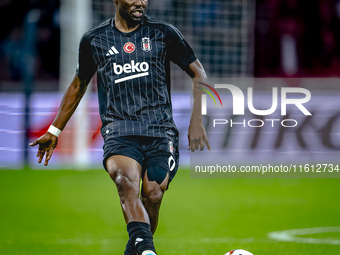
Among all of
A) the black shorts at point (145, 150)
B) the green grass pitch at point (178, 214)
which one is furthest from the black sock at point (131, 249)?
the green grass pitch at point (178, 214)

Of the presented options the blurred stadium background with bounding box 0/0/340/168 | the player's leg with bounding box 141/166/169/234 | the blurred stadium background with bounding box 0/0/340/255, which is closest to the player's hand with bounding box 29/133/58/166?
the player's leg with bounding box 141/166/169/234

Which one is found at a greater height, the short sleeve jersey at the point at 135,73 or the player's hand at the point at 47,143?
the short sleeve jersey at the point at 135,73

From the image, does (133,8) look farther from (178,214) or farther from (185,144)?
(185,144)

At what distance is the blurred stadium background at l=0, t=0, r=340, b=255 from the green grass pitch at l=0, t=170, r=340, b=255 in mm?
14

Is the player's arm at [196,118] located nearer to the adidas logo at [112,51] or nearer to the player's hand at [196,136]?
the player's hand at [196,136]

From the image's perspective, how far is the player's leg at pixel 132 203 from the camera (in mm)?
2922

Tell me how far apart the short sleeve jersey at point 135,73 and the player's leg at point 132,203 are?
0.23 meters

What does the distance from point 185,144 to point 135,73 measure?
6062mm

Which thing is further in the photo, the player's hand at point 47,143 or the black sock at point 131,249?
the player's hand at point 47,143

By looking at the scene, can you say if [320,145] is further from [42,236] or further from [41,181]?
[42,236]

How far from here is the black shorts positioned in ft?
10.5

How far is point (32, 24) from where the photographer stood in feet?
29.9

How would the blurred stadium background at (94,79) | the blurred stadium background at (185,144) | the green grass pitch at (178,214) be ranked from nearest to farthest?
the green grass pitch at (178,214) < the blurred stadium background at (185,144) < the blurred stadium background at (94,79)

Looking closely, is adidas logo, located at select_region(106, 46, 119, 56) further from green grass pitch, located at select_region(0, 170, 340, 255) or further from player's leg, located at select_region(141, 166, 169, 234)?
green grass pitch, located at select_region(0, 170, 340, 255)
